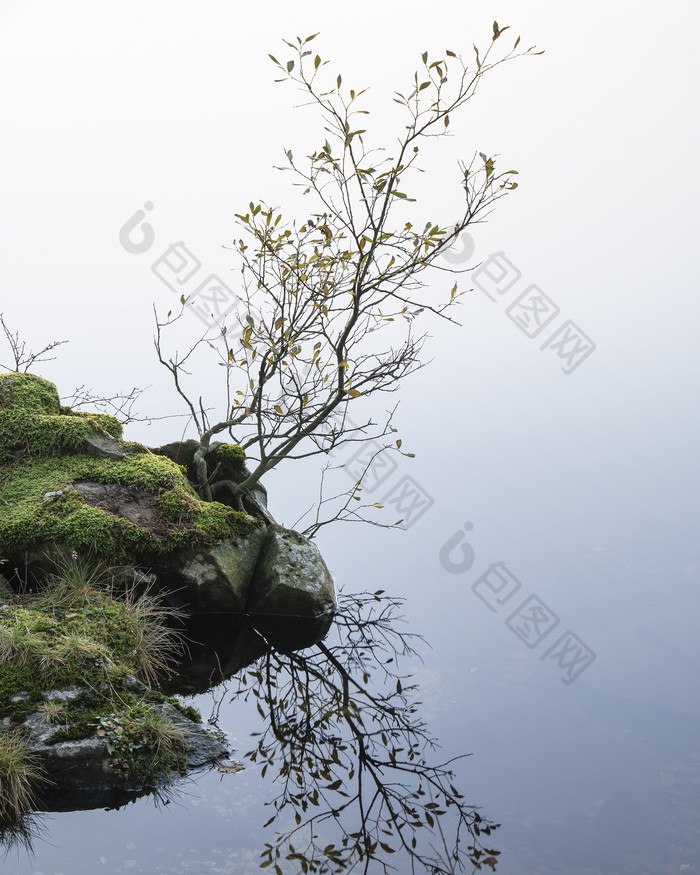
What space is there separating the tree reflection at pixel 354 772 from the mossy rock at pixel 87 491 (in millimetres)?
1116

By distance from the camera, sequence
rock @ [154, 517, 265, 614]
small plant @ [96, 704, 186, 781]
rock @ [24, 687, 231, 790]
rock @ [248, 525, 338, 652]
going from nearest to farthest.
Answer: rock @ [24, 687, 231, 790], small plant @ [96, 704, 186, 781], rock @ [154, 517, 265, 614], rock @ [248, 525, 338, 652]

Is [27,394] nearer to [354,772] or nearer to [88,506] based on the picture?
[88,506]

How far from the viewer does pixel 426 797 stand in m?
3.79

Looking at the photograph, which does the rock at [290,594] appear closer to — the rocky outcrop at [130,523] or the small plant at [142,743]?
the rocky outcrop at [130,523]

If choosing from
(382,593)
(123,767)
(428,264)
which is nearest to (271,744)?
(123,767)

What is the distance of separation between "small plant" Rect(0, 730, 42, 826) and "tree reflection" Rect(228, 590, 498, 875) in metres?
1.10

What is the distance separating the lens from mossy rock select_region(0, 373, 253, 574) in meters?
5.01

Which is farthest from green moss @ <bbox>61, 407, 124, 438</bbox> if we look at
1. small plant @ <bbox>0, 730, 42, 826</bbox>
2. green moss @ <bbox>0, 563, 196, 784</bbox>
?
small plant @ <bbox>0, 730, 42, 826</bbox>

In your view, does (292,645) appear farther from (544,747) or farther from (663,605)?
(663,605)

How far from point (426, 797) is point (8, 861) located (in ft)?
6.32

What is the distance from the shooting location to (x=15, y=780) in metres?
3.31

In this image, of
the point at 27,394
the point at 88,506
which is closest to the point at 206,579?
the point at 88,506

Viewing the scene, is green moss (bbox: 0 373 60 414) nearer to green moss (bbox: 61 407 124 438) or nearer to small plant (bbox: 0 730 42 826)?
green moss (bbox: 61 407 124 438)

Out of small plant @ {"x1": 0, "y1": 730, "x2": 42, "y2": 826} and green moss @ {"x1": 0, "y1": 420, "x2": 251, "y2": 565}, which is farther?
green moss @ {"x1": 0, "y1": 420, "x2": 251, "y2": 565}
